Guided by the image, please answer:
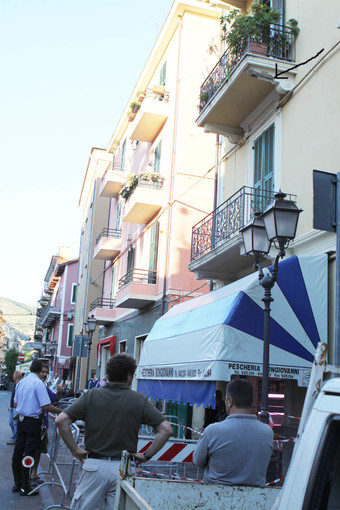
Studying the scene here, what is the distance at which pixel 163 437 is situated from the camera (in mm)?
4438

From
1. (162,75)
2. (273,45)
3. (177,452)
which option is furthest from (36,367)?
(162,75)

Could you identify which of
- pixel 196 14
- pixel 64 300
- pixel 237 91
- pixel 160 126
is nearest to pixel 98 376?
pixel 160 126

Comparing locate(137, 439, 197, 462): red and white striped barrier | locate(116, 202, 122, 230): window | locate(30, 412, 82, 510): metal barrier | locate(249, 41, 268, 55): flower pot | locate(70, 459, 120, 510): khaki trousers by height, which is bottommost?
locate(30, 412, 82, 510): metal barrier

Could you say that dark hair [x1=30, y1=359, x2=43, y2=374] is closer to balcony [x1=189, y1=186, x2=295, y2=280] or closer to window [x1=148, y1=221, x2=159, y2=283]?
balcony [x1=189, y1=186, x2=295, y2=280]

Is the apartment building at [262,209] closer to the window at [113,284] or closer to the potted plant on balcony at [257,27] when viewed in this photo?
the potted plant on balcony at [257,27]

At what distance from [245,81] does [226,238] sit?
128 inches

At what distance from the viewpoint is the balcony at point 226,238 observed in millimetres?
11648

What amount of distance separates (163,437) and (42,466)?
750 cm

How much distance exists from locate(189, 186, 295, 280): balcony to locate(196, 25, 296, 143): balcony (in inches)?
68.6

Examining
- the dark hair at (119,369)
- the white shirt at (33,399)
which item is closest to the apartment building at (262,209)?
the white shirt at (33,399)

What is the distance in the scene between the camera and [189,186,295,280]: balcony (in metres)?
11.6

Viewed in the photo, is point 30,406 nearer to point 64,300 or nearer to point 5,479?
point 5,479

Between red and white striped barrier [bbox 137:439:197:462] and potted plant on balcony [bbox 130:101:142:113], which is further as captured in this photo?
potted plant on balcony [bbox 130:101:142:113]

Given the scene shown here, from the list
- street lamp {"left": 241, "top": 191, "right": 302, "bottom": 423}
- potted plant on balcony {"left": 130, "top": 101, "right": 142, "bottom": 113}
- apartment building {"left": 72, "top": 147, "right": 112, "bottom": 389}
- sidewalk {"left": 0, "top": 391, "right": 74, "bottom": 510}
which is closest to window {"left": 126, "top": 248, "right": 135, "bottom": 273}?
potted plant on balcony {"left": 130, "top": 101, "right": 142, "bottom": 113}
